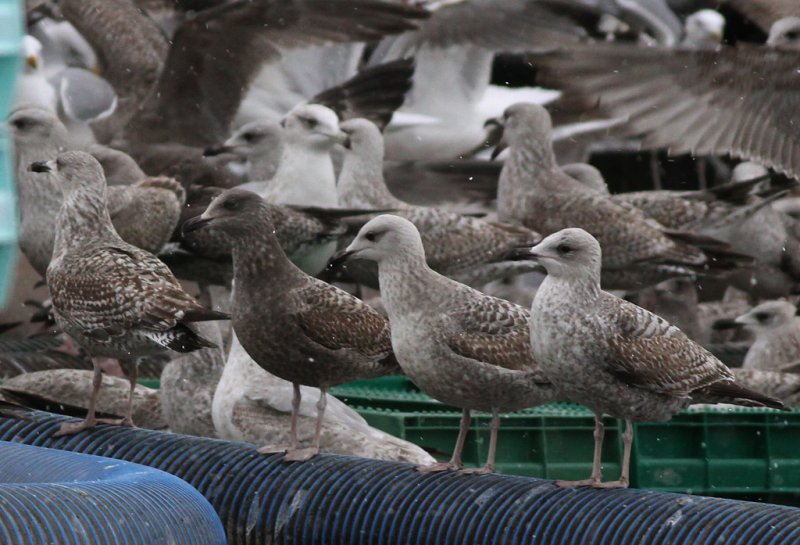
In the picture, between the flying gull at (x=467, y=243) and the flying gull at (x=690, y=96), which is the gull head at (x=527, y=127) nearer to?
the flying gull at (x=467, y=243)

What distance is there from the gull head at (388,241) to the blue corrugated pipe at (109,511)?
1.27 m

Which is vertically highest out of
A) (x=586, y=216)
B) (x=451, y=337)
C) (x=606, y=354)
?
(x=586, y=216)

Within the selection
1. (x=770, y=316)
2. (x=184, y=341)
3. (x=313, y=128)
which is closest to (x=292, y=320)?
(x=184, y=341)

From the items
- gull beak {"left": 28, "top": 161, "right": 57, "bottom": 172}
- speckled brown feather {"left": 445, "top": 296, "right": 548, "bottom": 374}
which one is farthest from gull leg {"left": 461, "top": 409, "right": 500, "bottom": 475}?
gull beak {"left": 28, "top": 161, "right": 57, "bottom": 172}

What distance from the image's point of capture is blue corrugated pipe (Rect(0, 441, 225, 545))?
3.80m

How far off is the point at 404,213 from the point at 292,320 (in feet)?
9.11

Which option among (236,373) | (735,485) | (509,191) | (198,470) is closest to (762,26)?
(509,191)

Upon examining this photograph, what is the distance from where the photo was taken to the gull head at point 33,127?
806 centimetres

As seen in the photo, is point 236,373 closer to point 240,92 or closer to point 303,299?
point 303,299

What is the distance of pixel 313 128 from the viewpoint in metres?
8.63

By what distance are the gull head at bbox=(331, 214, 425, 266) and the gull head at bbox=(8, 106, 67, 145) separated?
3.15 m

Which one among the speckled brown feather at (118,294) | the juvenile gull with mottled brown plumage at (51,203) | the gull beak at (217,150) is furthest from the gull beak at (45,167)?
the gull beak at (217,150)

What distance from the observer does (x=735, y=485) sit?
6680 mm

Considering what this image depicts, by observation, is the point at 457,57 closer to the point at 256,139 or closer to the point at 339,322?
the point at 256,139
